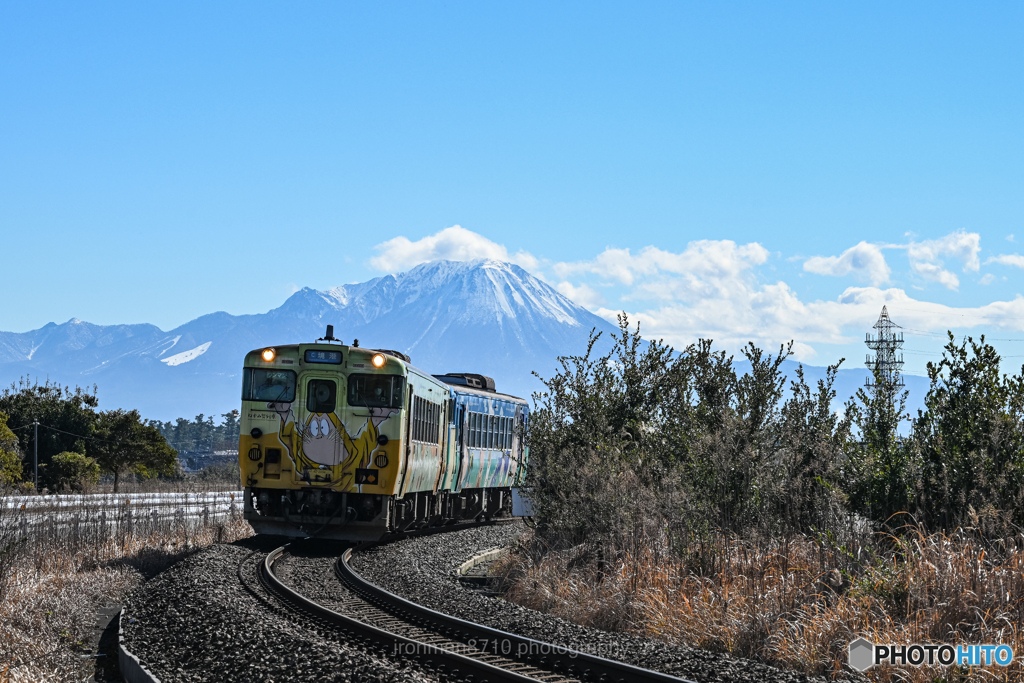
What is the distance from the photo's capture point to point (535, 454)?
18.4 m

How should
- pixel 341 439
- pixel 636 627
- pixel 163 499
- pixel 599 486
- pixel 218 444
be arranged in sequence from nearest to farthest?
pixel 636 627, pixel 599 486, pixel 341 439, pixel 163 499, pixel 218 444

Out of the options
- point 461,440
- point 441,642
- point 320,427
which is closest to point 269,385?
point 320,427

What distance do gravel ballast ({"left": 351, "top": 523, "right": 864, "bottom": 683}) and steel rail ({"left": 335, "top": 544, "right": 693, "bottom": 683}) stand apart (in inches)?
17.5

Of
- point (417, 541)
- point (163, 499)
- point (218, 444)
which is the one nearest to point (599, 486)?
point (417, 541)

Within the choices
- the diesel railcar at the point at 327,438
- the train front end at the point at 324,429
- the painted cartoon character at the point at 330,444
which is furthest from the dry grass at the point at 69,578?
the painted cartoon character at the point at 330,444

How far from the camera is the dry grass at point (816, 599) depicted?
8.37m

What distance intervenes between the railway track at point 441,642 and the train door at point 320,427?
397 centimetres

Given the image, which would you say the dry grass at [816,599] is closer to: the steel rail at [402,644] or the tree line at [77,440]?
the steel rail at [402,644]

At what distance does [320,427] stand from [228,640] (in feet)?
26.9

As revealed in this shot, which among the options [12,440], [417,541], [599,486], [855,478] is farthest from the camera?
[12,440]

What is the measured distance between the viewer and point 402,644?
32.1 feet

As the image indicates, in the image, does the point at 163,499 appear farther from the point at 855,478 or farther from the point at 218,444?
the point at 218,444

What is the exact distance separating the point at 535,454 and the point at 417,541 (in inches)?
156

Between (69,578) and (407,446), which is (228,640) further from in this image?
(407,446)
